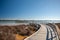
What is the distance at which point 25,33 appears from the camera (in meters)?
16.0

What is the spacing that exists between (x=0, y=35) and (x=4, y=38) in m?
0.47

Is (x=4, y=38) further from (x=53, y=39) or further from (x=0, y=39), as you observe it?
(x=53, y=39)

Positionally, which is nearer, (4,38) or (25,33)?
(4,38)

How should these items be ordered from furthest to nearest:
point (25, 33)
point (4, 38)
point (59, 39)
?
point (25, 33), point (59, 39), point (4, 38)

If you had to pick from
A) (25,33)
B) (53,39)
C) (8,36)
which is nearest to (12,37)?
(8,36)

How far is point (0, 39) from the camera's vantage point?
33.2ft

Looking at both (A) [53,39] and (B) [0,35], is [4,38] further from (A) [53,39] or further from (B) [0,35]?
(A) [53,39]

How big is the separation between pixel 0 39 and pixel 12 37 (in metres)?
0.79

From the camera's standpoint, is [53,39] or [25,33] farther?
[25,33]

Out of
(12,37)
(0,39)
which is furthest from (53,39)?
(0,39)

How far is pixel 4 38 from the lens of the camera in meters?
9.93

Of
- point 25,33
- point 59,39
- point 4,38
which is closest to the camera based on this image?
point 4,38

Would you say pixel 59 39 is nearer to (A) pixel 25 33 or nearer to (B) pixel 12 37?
(B) pixel 12 37

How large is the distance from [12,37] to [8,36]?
271mm
